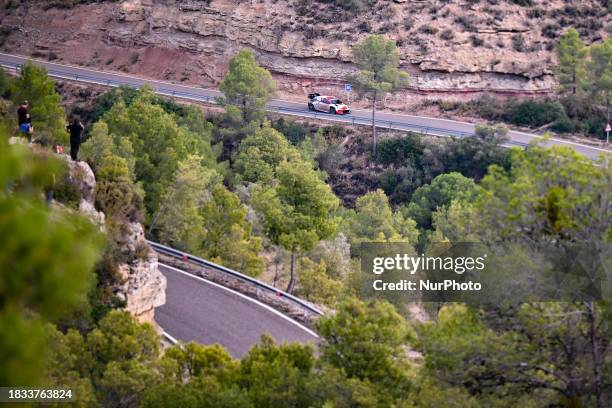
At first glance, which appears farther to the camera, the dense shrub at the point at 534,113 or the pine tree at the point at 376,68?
the dense shrub at the point at 534,113

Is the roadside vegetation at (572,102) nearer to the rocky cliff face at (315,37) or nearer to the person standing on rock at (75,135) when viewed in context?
the rocky cliff face at (315,37)

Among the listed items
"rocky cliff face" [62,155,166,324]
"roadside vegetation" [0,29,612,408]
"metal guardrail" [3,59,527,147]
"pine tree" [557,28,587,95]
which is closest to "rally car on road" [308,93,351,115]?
"metal guardrail" [3,59,527,147]

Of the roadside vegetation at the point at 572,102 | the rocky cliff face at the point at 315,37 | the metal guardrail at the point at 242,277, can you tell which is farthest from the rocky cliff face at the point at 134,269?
the rocky cliff face at the point at 315,37

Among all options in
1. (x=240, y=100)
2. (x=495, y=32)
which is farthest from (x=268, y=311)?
(x=495, y=32)

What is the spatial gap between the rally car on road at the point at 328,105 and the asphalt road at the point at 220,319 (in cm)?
3183

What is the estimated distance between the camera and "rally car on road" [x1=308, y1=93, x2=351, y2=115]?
61.4 meters

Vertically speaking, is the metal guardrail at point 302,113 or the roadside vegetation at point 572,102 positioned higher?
the roadside vegetation at point 572,102

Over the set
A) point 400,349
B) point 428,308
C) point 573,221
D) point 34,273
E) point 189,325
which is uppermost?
point 34,273

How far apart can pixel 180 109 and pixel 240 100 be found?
13.3 feet

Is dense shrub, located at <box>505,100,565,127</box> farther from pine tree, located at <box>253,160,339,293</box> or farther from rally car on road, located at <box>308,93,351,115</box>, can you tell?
pine tree, located at <box>253,160,339,293</box>

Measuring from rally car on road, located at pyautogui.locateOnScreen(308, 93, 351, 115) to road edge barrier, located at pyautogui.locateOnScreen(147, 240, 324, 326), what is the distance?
95.7 feet

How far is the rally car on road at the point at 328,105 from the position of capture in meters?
61.4

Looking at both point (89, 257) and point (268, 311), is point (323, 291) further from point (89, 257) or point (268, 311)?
point (89, 257)

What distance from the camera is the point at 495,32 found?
64.6m
